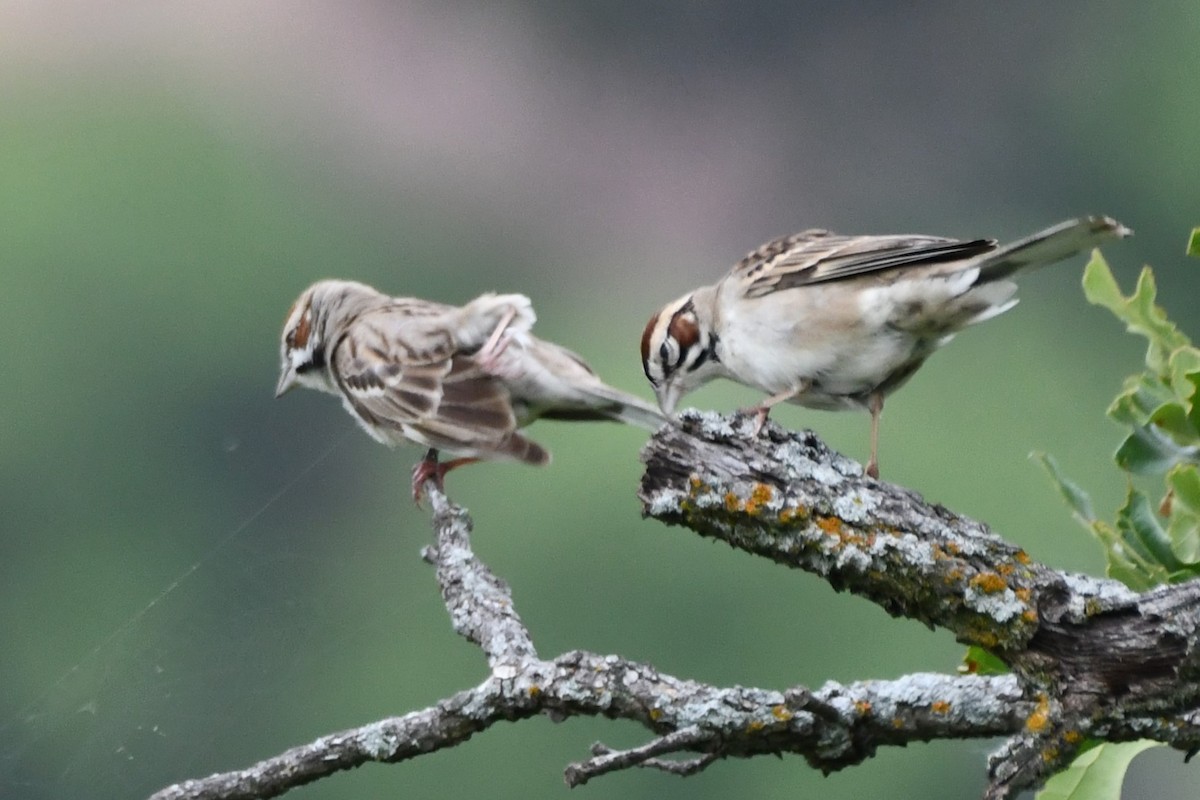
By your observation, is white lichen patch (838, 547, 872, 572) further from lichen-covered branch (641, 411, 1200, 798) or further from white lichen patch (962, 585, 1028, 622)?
white lichen patch (962, 585, 1028, 622)

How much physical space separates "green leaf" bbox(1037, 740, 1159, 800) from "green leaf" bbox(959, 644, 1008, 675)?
0.15 meters

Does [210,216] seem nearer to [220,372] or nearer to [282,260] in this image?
[282,260]

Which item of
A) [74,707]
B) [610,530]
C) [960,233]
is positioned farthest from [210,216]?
[74,707]

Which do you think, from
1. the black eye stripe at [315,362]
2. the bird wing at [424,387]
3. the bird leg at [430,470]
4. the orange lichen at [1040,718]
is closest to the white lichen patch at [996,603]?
the orange lichen at [1040,718]

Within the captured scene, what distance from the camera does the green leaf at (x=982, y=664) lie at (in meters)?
1.98

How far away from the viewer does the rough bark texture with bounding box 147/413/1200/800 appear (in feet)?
5.56

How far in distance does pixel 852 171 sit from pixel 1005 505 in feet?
11.7

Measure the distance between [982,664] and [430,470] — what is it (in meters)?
1.43

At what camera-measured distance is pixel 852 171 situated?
383 inches

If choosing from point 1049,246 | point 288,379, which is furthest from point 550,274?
point 1049,246

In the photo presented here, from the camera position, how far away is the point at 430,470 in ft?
10.2

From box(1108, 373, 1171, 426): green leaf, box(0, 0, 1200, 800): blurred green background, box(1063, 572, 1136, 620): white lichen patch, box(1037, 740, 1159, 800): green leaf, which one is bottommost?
box(1037, 740, 1159, 800): green leaf

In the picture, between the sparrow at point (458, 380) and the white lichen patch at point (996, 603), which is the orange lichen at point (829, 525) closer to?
the white lichen patch at point (996, 603)

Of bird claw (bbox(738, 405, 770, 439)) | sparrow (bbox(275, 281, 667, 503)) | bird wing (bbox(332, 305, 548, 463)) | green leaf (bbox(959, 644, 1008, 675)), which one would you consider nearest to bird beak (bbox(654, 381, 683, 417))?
sparrow (bbox(275, 281, 667, 503))
